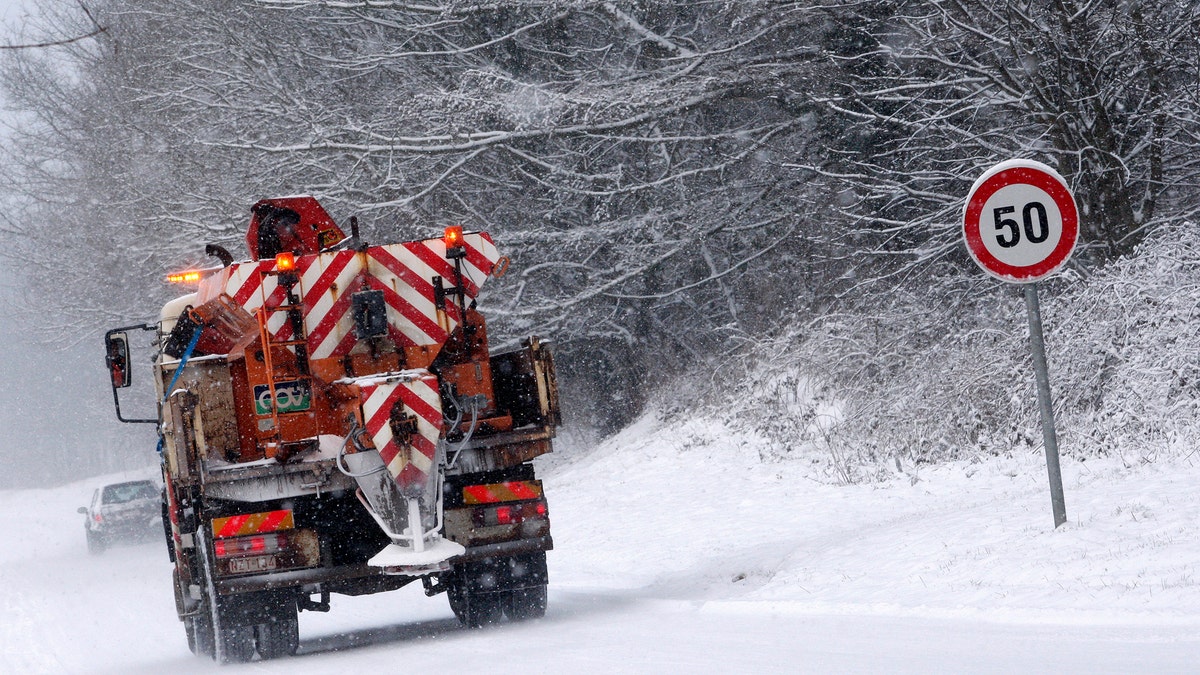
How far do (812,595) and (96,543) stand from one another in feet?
72.6

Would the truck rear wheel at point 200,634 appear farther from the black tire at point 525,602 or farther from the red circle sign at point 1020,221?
the red circle sign at point 1020,221

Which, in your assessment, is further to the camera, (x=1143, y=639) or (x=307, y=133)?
(x=307, y=133)

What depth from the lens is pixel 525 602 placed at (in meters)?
9.59

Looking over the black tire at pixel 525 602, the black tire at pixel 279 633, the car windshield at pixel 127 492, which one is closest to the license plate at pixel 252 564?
the black tire at pixel 279 633

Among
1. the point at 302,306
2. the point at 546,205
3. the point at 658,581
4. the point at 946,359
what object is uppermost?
the point at 546,205

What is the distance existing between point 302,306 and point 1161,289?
729 centimetres

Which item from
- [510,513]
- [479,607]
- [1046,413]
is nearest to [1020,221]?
[1046,413]

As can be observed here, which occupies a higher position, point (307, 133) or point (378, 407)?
point (307, 133)

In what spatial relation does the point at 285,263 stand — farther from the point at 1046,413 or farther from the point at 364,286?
the point at 1046,413

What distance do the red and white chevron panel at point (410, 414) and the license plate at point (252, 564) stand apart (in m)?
1.00

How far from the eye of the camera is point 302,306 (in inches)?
360

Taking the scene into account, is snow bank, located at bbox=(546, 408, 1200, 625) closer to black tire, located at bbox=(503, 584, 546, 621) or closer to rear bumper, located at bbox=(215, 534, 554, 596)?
black tire, located at bbox=(503, 584, 546, 621)

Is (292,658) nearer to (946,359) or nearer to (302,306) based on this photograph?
(302,306)

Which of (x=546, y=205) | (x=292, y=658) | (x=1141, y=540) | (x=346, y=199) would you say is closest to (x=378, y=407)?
(x=292, y=658)
